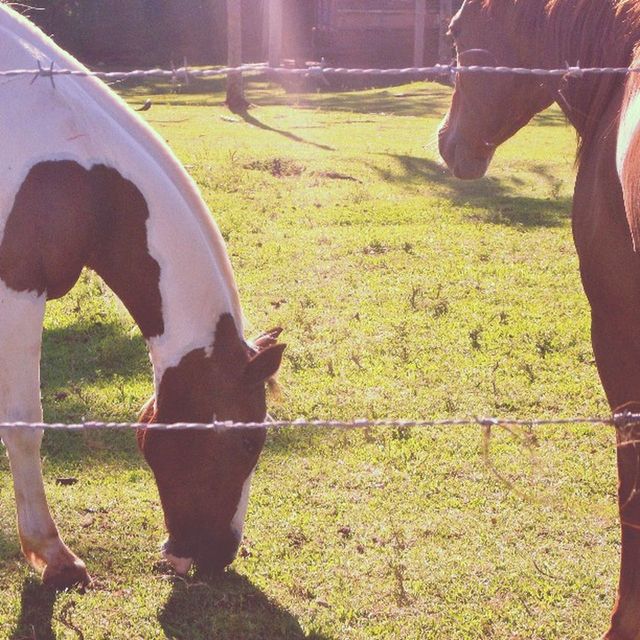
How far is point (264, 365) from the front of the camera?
10.6ft

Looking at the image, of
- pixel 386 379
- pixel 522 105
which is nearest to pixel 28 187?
pixel 522 105

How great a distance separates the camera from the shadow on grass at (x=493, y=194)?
29.8ft

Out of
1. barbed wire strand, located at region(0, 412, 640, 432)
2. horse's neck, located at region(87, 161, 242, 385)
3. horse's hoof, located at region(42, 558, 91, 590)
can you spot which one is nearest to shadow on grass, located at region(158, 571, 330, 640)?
horse's hoof, located at region(42, 558, 91, 590)

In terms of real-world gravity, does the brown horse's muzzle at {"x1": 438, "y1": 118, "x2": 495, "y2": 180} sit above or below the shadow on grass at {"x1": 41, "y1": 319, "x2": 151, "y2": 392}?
above

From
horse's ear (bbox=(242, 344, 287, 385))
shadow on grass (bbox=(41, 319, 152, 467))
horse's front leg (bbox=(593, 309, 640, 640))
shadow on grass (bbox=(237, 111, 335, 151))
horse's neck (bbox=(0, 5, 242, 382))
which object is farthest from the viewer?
shadow on grass (bbox=(237, 111, 335, 151))

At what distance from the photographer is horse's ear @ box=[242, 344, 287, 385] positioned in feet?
10.5

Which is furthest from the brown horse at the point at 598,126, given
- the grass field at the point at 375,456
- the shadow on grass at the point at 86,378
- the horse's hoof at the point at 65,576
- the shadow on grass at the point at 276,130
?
the shadow on grass at the point at 276,130

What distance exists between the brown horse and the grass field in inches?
14.5

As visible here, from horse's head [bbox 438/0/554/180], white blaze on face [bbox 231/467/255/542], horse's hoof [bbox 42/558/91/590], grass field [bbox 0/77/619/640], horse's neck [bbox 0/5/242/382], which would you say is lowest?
grass field [bbox 0/77/619/640]

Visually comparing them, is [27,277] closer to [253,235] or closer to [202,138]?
[253,235]

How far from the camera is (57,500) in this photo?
4.08 m

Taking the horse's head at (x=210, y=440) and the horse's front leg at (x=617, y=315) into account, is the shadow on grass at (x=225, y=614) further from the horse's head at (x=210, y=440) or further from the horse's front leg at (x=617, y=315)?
the horse's front leg at (x=617, y=315)

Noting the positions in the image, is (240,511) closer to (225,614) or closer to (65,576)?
(225,614)

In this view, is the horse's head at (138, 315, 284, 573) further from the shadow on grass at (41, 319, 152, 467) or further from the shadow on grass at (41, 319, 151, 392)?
the shadow on grass at (41, 319, 151, 392)
